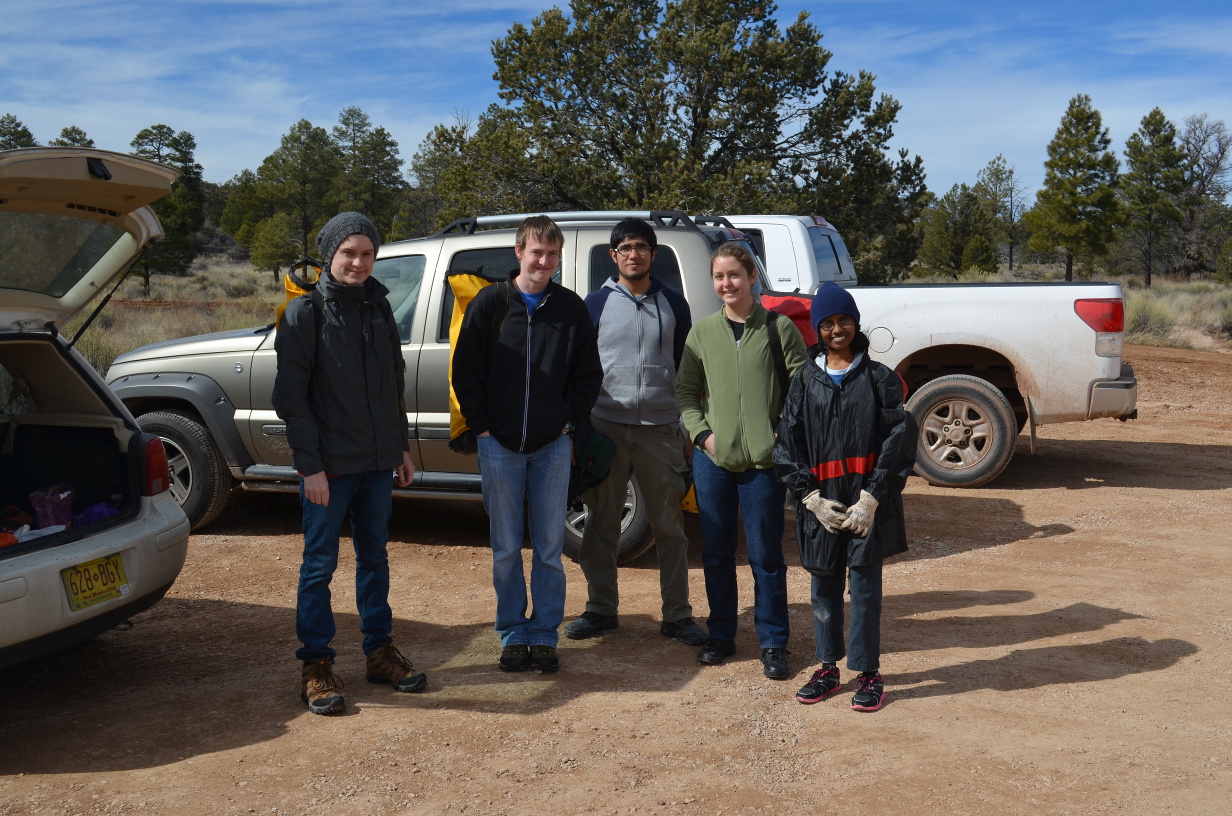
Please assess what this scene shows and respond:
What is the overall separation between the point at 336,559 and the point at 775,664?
1.84 metres

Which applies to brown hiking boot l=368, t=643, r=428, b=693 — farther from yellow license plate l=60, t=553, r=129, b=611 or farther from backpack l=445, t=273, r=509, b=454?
yellow license plate l=60, t=553, r=129, b=611

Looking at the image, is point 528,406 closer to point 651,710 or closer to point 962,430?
point 651,710

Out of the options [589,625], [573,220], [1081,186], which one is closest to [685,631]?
[589,625]

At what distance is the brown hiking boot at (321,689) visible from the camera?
3.91 meters

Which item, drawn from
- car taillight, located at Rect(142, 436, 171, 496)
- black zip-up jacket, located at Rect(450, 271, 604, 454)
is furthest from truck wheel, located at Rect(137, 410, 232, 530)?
black zip-up jacket, located at Rect(450, 271, 604, 454)

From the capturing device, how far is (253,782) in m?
3.36

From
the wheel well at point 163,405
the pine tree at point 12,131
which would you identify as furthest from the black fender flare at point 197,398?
the pine tree at point 12,131

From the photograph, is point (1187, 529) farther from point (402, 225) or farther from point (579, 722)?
point (402, 225)

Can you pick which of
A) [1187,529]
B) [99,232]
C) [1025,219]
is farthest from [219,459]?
[1025,219]

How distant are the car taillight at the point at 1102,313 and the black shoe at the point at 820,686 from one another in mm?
5101

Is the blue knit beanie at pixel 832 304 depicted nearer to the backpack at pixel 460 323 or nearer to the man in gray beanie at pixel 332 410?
the backpack at pixel 460 323

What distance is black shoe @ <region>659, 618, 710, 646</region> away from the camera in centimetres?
479

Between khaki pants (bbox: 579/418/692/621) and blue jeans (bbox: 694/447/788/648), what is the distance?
9.4 inches

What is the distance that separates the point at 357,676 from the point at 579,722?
107cm
